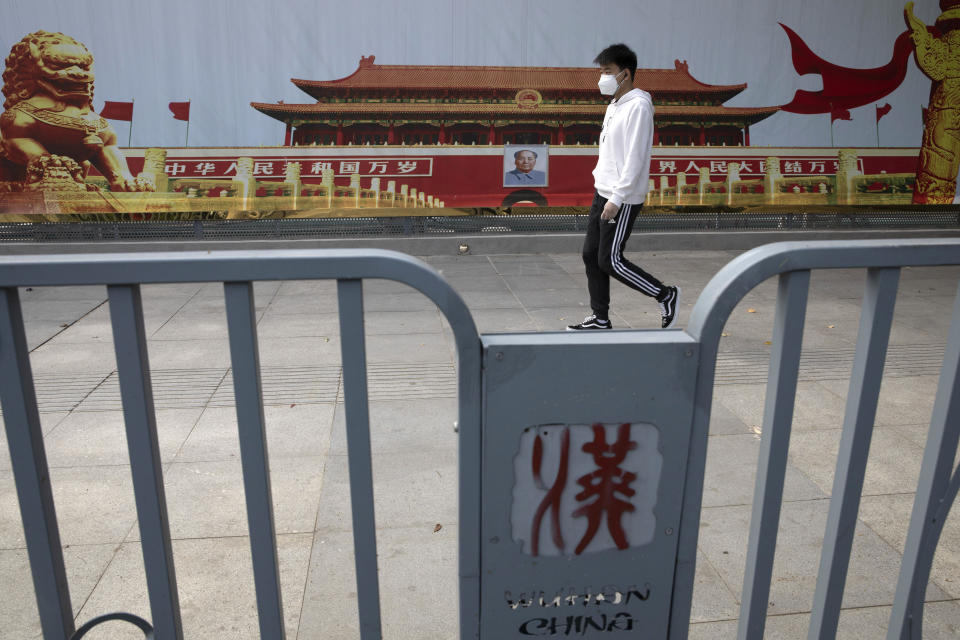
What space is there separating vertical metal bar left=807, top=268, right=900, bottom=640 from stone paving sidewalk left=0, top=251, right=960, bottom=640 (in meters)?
0.70

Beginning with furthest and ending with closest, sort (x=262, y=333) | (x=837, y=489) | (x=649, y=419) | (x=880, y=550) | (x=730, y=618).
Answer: (x=262, y=333), (x=880, y=550), (x=730, y=618), (x=837, y=489), (x=649, y=419)

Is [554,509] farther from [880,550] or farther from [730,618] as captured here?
[880,550]

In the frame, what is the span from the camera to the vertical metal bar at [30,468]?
52.4 inches

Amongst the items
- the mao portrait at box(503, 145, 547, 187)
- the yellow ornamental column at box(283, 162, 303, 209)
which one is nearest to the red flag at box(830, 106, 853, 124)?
the mao portrait at box(503, 145, 547, 187)

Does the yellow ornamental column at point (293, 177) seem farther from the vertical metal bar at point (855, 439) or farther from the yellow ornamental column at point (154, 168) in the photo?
the vertical metal bar at point (855, 439)

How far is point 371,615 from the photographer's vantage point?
4.99ft

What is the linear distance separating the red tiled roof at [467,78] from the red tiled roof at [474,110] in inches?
7.1

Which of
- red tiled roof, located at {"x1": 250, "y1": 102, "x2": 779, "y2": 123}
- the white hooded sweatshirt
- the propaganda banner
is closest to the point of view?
the white hooded sweatshirt

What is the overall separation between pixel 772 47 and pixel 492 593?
8.57 metres

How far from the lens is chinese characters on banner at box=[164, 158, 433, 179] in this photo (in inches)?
307

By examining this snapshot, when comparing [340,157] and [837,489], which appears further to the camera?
[340,157]

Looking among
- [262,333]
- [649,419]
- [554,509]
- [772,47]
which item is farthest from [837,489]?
[772,47]

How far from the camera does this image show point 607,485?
4.80 ft

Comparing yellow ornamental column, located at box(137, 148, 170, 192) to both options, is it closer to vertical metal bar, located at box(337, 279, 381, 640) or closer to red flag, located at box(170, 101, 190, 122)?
red flag, located at box(170, 101, 190, 122)
